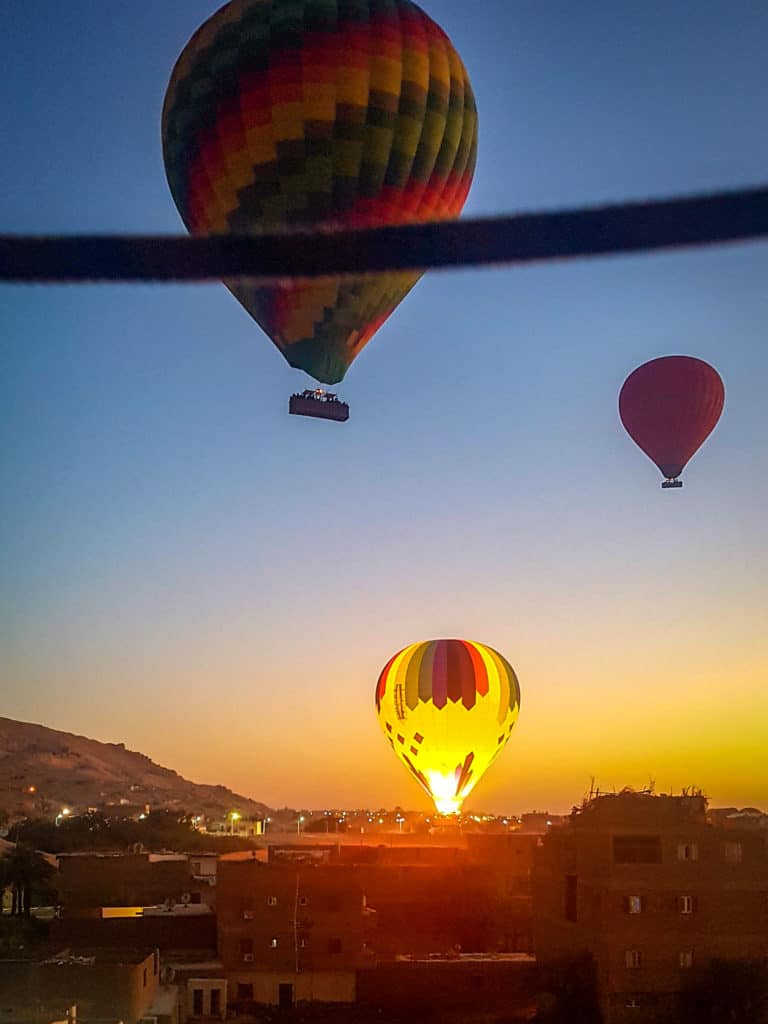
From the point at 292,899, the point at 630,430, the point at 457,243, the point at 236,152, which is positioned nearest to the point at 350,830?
the point at 292,899

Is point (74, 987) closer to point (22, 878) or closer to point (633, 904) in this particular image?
point (633, 904)

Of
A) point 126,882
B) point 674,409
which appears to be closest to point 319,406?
point 674,409

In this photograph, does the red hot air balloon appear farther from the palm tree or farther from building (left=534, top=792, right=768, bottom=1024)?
the palm tree

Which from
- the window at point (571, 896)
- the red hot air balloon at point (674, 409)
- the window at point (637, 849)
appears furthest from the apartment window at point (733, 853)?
the red hot air balloon at point (674, 409)

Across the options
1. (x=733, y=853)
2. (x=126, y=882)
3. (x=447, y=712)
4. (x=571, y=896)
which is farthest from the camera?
(x=126, y=882)

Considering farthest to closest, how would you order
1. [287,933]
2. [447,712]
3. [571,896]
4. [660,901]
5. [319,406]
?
1. [447,712]
2. [287,933]
3. [571,896]
4. [660,901]
5. [319,406]
